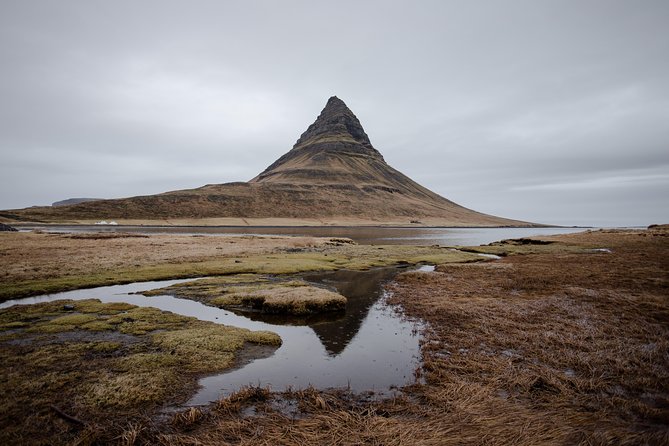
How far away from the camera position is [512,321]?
63.4 feet

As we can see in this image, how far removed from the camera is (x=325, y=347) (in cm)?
1644

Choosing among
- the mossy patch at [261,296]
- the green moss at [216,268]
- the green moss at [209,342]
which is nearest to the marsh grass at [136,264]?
the green moss at [216,268]

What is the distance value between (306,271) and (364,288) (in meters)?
10.7

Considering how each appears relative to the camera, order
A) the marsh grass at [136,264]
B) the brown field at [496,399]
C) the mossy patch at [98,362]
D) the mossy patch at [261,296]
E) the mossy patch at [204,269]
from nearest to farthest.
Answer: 1. the brown field at [496,399]
2. the mossy patch at [98,362]
3. the mossy patch at [261,296]
4. the mossy patch at [204,269]
5. the marsh grass at [136,264]

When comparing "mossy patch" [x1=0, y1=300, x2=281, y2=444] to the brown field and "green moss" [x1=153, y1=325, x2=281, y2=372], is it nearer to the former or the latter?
"green moss" [x1=153, y1=325, x2=281, y2=372]

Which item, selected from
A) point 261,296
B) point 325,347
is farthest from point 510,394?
point 261,296

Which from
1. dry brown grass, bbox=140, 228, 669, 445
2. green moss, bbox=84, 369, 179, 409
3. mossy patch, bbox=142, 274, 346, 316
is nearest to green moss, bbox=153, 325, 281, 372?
green moss, bbox=84, 369, 179, 409

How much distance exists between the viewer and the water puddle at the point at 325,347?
40.8ft

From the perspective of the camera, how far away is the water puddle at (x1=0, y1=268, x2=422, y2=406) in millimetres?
12430

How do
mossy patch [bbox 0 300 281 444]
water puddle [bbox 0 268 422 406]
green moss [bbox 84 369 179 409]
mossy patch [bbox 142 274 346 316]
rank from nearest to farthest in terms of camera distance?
mossy patch [bbox 0 300 281 444] < green moss [bbox 84 369 179 409] < water puddle [bbox 0 268 422 406] < mossy patch [bbox 142 274 346 316]

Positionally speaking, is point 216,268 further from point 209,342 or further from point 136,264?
point 209,342

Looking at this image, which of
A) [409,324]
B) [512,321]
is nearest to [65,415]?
[409,324]

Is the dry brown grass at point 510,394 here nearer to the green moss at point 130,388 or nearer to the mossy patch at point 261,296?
the green moss at point 130,388

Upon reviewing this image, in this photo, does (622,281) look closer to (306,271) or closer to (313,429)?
(306,271)
